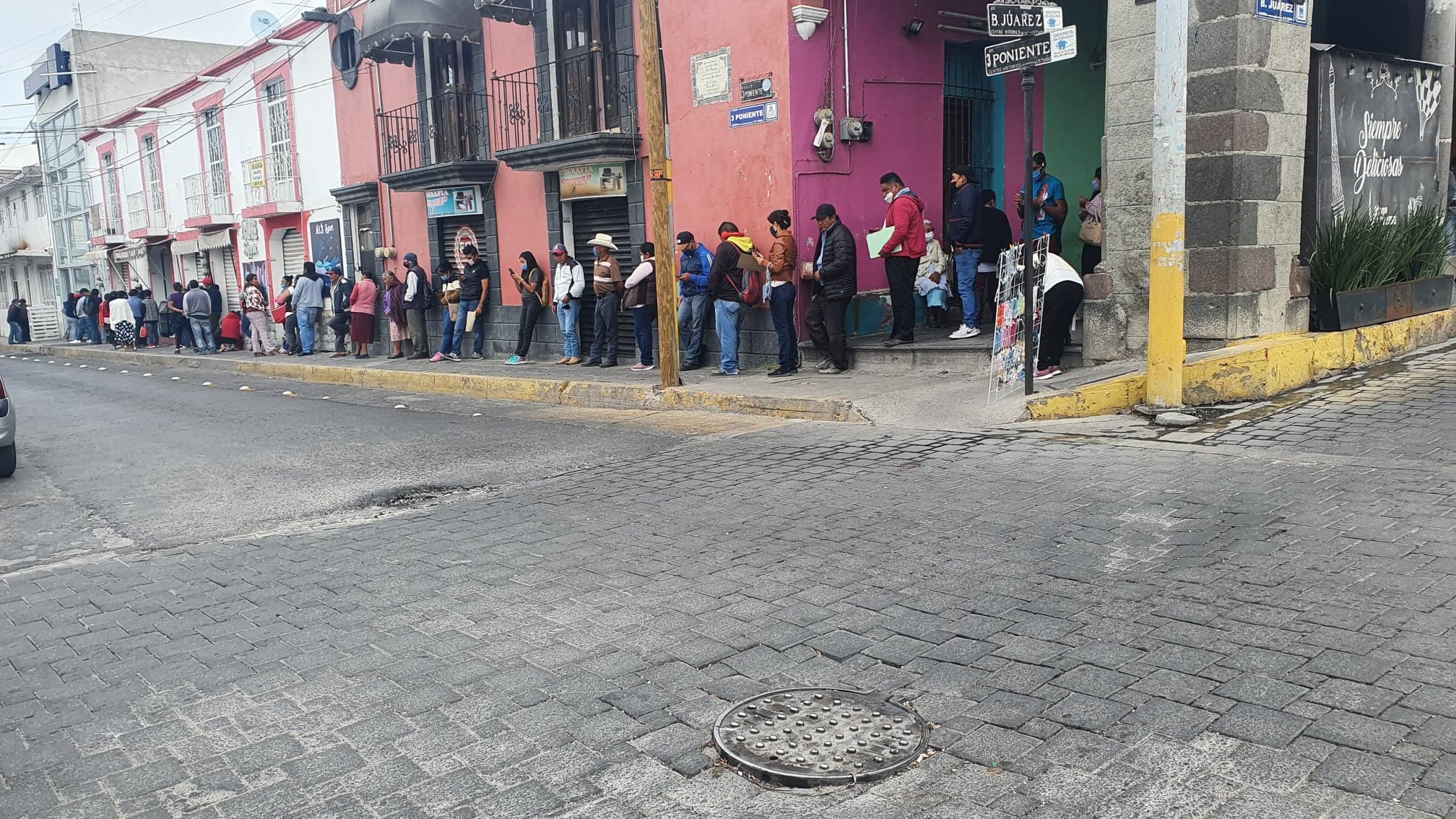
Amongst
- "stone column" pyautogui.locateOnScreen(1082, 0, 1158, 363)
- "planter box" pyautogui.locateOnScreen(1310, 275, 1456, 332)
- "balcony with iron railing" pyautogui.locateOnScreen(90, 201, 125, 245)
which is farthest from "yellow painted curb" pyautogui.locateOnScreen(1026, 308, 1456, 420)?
"balcony with iron railing" pyautogui.locateOnScreen(90, 201, 125, 245)

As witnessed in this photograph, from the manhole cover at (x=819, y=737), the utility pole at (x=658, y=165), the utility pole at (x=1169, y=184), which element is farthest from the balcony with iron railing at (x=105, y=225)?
the manhole cover at (x=819, y=737)

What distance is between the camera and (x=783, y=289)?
11570mm

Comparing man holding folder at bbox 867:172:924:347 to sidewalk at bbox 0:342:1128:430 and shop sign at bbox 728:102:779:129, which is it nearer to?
sidewalk at bbox 0:342:1128:430

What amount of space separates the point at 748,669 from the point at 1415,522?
3.31m

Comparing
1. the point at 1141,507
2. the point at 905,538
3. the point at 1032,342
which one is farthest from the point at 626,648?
the point at 1032,342

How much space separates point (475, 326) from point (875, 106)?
824cm

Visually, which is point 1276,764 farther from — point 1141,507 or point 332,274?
point 332,274

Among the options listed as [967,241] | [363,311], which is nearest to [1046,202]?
[967,241]

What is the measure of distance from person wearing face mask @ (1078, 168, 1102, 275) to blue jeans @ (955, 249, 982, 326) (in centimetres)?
115

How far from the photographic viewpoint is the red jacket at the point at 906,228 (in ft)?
35.9

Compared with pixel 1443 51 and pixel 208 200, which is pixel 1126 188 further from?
pixel 208 200

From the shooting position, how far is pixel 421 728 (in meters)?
3.30

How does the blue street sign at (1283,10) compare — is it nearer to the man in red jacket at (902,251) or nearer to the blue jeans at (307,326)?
the man in red jacket at (902,251)

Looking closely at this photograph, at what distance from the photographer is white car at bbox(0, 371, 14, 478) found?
8.31 meters
